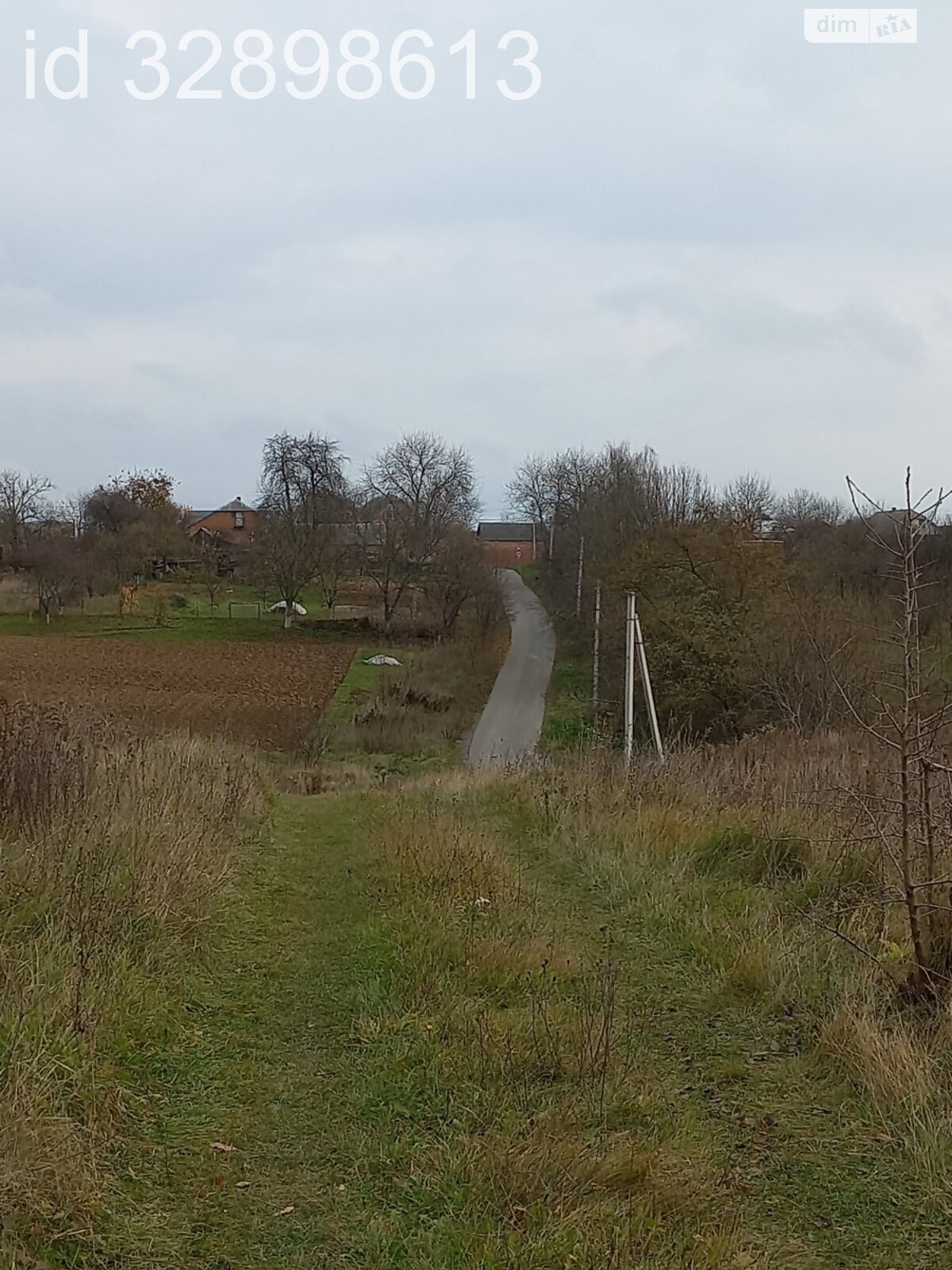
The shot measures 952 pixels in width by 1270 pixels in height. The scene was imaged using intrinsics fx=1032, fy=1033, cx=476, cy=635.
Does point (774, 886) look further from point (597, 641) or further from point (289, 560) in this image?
point (289, 560)

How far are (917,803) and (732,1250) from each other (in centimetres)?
274

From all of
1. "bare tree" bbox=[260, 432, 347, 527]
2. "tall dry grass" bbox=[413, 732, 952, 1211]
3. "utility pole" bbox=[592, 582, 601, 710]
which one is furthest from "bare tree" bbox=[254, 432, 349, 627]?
"tall dry grass" bbox=[413, 732, 952, 1211]

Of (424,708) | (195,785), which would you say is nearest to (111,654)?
(424,708)

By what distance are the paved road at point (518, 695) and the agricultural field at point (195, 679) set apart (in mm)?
5502

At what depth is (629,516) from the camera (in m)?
41.4

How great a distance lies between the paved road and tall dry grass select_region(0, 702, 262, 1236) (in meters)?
7.95

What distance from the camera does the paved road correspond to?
3023cm

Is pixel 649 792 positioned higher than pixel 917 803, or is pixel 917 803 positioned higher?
pixel 917 803

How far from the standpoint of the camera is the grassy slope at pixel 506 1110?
3250 millimetres

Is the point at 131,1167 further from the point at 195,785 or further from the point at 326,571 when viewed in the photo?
the point at 326,571

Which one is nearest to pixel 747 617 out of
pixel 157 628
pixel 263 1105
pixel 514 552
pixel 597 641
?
pixel 597 641

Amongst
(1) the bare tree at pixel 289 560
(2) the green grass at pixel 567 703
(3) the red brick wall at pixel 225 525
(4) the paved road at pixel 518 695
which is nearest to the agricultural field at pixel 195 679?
(1) the bare tree at pixel 289 560

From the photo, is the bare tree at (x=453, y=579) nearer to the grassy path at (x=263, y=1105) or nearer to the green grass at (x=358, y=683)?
the green grass at (x=358, y=683)

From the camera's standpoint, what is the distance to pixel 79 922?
207 inches
